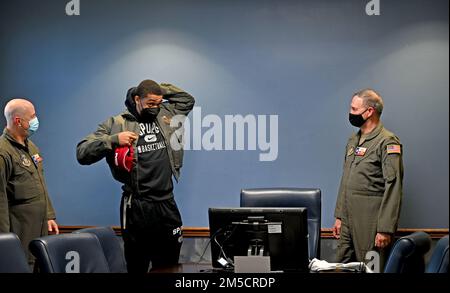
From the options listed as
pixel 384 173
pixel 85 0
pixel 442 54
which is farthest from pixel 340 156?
pixel 85 0

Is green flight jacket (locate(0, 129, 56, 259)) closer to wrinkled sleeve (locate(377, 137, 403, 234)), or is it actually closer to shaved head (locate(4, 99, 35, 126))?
shaved head (locate(4, 99, 35, 126))

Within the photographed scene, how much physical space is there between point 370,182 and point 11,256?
5.30ft

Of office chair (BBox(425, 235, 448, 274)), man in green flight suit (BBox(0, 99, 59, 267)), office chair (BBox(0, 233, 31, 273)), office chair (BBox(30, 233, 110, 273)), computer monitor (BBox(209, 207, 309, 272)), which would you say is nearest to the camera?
office chair (BBox(425, 235, 448, 274))

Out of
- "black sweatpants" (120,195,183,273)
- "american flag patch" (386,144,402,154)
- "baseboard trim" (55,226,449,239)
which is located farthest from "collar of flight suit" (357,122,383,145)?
"black sweatpants" (120,195,183,273)

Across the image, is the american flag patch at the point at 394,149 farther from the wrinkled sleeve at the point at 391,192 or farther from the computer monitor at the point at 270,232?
the computer monitor at the point at 270,232

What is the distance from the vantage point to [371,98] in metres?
2.36

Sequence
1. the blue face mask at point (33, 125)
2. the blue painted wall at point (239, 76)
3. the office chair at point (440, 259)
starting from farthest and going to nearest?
1. the blue face mask at point (33, 125)
2. the blue painted wall at point (239, 76)
3. the office chair at point (440, 259)

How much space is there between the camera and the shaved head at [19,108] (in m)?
2.27

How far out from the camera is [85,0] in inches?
82.6

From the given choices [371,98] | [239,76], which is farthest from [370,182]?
[239,76]

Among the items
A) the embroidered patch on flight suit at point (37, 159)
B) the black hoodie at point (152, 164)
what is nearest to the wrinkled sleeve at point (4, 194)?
the embroidered patch on flight suit at point (37, 159)

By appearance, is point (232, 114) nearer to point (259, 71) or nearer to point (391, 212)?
point (259, 71)

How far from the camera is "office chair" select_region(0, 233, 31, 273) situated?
1542 millimetres

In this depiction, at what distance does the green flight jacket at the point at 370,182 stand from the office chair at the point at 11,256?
4.76ft
